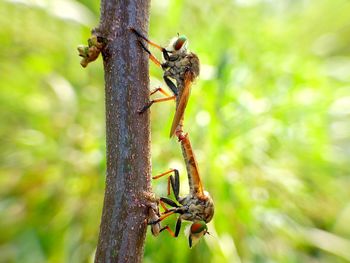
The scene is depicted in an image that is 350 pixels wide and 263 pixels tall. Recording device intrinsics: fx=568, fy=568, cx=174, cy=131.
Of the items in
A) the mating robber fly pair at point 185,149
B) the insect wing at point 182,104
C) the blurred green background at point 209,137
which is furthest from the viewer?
the blurred green background at point 209,137

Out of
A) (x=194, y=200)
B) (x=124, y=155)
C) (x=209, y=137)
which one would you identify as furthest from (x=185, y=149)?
(x=209, y=137)

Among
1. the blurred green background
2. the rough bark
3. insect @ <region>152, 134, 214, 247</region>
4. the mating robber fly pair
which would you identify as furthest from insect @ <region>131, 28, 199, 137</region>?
the blurred green background

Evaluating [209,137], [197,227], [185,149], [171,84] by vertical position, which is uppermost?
[209,137]

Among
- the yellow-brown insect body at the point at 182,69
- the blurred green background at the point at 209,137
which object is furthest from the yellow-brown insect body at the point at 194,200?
the blurred green background at the point at 209,137

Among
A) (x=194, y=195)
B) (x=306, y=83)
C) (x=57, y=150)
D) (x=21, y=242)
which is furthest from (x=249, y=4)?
(x=194, y=195)

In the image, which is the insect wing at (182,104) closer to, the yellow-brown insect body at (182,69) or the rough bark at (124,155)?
the yellow-brown insect body at (182,69)

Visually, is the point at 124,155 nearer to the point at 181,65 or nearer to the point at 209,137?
the point at 181,65
